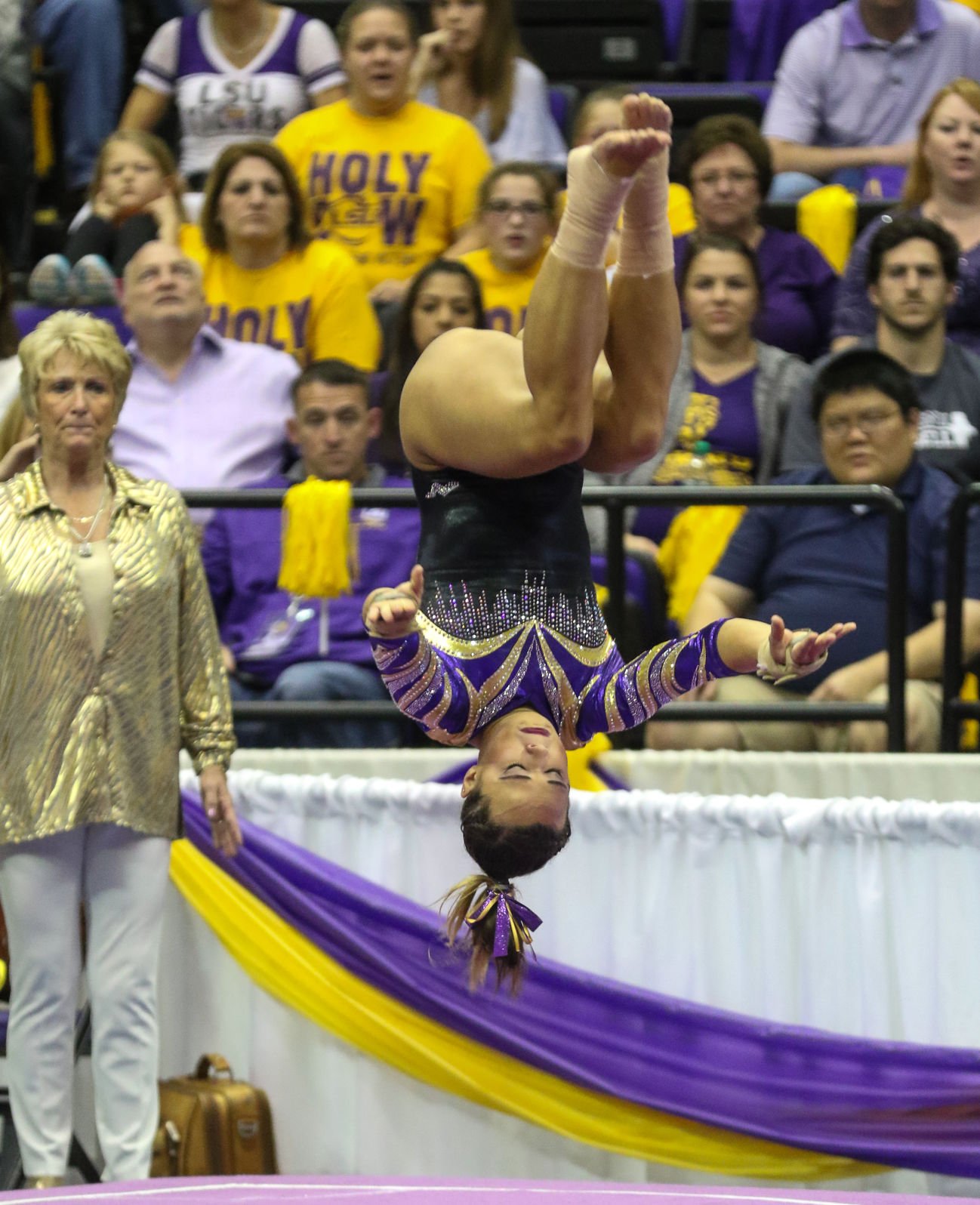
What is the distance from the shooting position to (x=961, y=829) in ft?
14.6

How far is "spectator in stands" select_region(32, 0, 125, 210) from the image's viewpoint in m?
7.00

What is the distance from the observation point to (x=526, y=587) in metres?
3.49

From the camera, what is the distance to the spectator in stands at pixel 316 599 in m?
5.04

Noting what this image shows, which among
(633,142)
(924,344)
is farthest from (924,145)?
(633,142)

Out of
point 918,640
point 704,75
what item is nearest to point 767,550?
point 918,640

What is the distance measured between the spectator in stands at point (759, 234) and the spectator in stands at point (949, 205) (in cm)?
13

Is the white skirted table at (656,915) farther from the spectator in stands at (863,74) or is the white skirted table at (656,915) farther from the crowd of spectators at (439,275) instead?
the spectator in stands at (863,74)

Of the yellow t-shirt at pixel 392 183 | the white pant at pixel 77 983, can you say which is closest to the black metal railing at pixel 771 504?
the white pant at pixel 77 983

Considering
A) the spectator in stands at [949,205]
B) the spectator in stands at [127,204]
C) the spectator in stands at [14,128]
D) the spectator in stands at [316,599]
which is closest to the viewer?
the spectator in stands at [316,599]

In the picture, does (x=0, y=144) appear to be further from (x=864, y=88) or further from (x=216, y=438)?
(x=864, y=88)

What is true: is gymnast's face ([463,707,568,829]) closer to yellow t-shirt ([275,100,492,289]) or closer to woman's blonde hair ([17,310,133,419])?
woman's blonde hair ([17,310,133,419])

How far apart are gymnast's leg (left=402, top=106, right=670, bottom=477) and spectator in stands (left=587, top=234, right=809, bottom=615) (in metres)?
1.84

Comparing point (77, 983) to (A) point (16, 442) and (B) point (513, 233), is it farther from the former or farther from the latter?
(B) point (513, 233)

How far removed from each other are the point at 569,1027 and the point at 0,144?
3851 millimetres
